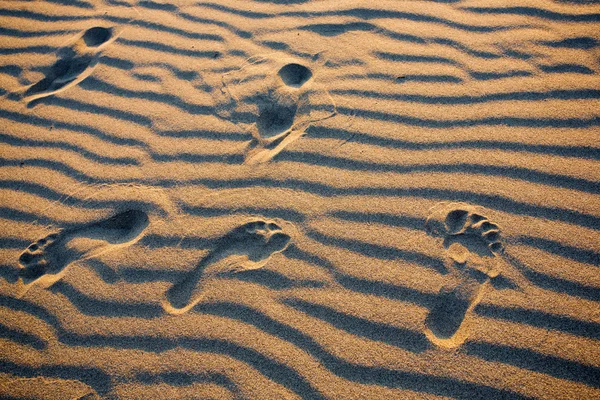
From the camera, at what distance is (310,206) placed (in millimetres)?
1681

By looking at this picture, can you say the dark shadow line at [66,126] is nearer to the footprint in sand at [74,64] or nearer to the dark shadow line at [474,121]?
the footprint in sand at [74,64]

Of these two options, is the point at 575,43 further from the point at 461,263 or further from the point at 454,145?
the point at 461,263

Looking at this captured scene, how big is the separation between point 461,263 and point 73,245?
1627mm

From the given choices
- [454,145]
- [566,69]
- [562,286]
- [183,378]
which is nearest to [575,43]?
[566,69]

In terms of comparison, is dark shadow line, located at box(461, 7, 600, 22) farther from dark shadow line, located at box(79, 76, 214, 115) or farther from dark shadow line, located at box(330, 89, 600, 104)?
dark shadow line, located at box(79, 76, 214, 115)

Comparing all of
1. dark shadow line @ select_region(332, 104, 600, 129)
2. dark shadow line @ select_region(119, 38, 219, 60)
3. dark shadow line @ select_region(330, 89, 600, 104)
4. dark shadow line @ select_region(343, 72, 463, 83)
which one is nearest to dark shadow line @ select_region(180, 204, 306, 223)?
dark shadow line @ select_region(332, 104, 600, 129)

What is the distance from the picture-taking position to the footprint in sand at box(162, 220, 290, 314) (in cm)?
152

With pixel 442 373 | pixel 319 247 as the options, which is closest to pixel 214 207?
pixel 319 247

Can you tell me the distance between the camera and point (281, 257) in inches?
62.0

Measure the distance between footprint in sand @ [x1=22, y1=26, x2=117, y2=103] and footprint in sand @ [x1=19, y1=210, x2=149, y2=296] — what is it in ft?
3.30

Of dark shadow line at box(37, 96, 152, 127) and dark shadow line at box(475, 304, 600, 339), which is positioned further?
dark shadow line at box(37, 96, 152, 127)

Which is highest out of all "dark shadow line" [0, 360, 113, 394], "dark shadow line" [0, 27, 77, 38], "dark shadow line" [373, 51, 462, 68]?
"dark shadow line" [0, 27, 77, 38]

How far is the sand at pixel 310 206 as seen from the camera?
53.6 inches

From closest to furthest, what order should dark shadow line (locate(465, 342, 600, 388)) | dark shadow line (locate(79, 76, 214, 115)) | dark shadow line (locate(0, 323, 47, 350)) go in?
1. dark shadow line (locate(465, 342, 600, 388))
2. dark shadow line (locate(0, 323, 47, 350))
3. dark shadow line (locate(79, 76, 214, 115))
